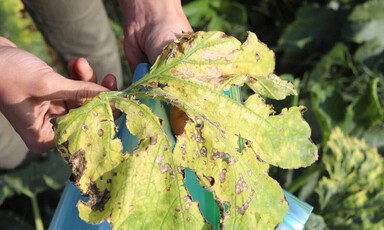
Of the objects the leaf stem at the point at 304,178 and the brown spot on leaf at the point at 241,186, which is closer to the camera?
the brown spot on leaf at the point at 241,186

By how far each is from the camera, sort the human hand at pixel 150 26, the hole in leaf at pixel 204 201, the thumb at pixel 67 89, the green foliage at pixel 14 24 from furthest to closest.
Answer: the green foliage at pixel 14 24
the human hand at pixel 150 26
the thumb at pixel 67 89
the hole in leaf at pixel 204 201

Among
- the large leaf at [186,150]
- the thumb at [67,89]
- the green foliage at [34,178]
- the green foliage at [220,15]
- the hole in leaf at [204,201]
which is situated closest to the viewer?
the large leaf at [186,150]

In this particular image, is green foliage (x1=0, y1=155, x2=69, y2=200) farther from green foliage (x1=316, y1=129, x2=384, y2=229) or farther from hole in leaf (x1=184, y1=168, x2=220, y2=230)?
hole in leaf (x1=184, y1=168, x2=220, y2=230)

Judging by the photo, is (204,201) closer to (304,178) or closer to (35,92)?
(35,92)

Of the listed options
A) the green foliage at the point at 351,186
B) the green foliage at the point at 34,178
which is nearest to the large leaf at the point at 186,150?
the green foliage at the point at 351,186

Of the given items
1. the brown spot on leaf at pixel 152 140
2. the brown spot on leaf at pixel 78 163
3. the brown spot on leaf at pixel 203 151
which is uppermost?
the brown spot on leaf at pixel 152 140

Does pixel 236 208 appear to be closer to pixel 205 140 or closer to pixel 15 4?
pixel 205 140

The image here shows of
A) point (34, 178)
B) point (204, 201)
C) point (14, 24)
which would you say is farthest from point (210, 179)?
point (14, 24)

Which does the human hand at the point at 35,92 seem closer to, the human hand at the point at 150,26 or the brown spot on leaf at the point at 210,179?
the human hand at the point at 150,26
